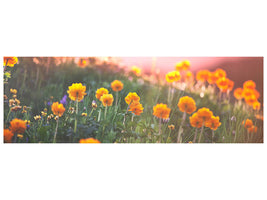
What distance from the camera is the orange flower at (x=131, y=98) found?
2.94 m

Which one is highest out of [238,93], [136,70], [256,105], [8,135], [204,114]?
[136,70]

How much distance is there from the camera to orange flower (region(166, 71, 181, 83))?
303 cm

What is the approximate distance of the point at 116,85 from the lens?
9.89 feet

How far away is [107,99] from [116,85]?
19 centimetres

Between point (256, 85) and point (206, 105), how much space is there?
0.57 metres

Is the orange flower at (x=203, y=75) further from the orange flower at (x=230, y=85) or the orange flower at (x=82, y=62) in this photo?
the orange flower at (x=82, y=62)

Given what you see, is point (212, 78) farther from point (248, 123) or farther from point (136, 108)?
point (136, 108)

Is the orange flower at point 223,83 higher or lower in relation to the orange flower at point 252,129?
higher

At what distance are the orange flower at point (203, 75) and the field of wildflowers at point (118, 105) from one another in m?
0.01

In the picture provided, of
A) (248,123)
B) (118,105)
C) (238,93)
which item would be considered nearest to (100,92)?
(118,105)

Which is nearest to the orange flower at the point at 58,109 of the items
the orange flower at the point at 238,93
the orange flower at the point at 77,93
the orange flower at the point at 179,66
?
the orange flower at the point at 77,93

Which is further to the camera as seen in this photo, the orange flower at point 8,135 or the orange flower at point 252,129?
the orange flower at point 252,129

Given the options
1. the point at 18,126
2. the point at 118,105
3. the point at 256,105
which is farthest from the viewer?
the point at 256,105
